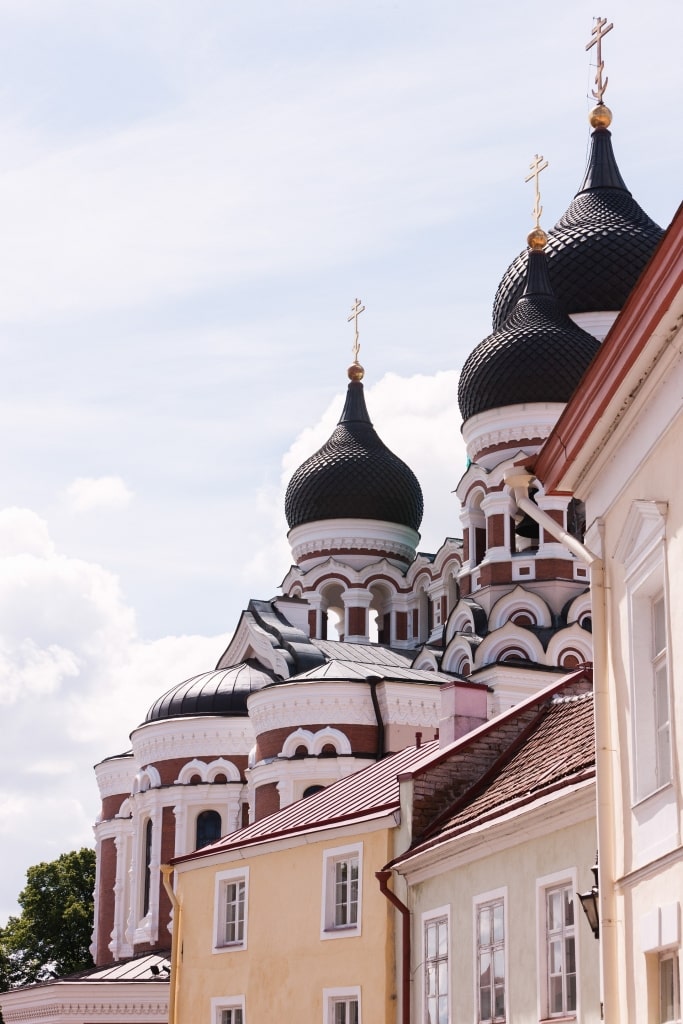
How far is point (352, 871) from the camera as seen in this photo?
16.1 meters

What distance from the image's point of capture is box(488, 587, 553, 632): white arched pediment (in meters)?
33.3

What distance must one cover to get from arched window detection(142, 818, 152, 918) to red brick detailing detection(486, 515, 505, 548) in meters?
9.32

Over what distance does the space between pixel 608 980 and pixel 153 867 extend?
26.9m

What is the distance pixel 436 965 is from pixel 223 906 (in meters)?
4.48

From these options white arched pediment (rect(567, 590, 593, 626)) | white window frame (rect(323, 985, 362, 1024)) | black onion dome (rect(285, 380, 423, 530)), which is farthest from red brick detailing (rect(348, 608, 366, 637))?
white window frame (rect(323, 985, 362, 1024))

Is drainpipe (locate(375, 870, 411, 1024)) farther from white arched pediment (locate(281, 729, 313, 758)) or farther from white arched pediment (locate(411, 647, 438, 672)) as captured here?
white arched pediment (locate(411, 647, 438, 672))

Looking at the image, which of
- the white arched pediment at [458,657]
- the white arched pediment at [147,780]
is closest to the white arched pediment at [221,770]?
the white arched pediment at [147,780]

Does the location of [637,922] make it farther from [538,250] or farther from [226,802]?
[538,250]

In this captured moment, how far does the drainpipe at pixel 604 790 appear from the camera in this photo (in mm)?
8750

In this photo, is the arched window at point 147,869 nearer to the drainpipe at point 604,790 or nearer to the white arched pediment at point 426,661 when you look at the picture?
the white arched pediment at point 426,661

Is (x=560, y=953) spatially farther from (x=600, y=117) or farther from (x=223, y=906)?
(x=600, y=117)

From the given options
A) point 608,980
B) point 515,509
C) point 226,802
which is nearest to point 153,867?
point 226,802

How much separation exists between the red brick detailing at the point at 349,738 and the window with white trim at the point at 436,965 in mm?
17226

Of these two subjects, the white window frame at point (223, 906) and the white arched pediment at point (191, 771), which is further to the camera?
the white arched pediment at point (191, 771)
